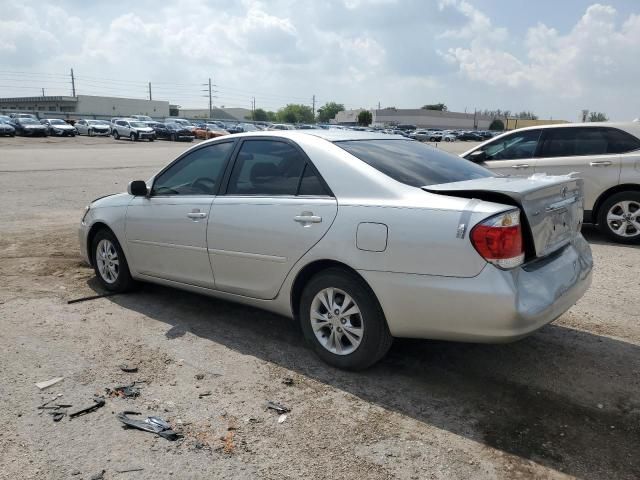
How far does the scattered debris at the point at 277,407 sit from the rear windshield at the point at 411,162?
1.63 m

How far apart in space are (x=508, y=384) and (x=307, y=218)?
1740mm

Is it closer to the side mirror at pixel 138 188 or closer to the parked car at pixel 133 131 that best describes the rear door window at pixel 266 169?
the side mirror at pixel 138 188

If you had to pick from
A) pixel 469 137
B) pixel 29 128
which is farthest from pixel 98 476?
pixel 469 137

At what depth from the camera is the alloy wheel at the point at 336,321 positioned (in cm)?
379

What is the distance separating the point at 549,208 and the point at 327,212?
1.43m

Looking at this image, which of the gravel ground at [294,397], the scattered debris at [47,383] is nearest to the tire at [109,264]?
the gravel ground at [294,397]

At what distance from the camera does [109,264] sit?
18.7 feet

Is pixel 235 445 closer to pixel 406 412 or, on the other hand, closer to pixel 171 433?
pixel 171 433

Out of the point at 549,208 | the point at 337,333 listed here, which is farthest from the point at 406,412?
the point at 549,208

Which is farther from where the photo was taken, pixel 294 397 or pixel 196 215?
pixel 196 215

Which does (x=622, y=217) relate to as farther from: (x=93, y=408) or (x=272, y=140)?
(x=93, y=408)

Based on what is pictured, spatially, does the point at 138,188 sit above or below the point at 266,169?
below

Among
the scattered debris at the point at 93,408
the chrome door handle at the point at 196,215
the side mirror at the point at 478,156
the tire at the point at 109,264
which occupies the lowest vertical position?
the scattered debris at the point at 93,408

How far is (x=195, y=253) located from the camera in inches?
185
